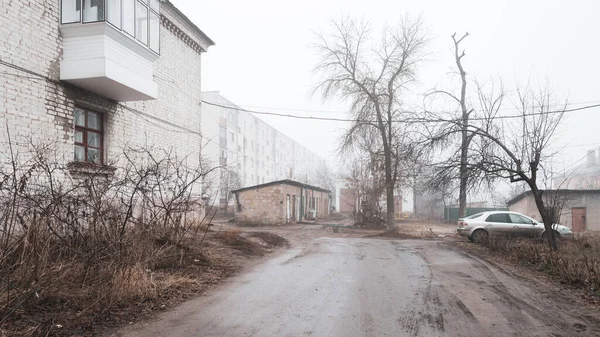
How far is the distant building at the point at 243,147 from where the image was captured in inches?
1890

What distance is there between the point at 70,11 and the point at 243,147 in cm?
4716

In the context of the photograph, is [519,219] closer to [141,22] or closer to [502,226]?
[502,226]

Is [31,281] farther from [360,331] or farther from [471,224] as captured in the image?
[471,224]

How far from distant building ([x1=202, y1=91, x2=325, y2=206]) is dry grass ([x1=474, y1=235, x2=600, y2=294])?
82.9 feet

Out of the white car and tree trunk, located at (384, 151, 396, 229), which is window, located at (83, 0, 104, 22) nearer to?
the white car

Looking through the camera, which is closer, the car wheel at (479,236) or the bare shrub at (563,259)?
the bare shrub at (563,259)

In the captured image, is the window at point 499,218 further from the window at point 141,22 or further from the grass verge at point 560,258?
the window at point 141,22

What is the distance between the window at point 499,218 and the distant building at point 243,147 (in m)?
22.4

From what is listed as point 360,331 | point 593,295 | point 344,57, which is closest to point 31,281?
point 360,331

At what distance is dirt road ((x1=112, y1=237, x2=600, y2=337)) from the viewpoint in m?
4.89

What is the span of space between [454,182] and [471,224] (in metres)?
4.08

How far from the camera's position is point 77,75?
391 inches

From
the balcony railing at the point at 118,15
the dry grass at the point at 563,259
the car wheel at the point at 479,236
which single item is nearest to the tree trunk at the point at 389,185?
the car wheel at the point at 479,236

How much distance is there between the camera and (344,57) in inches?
1028
